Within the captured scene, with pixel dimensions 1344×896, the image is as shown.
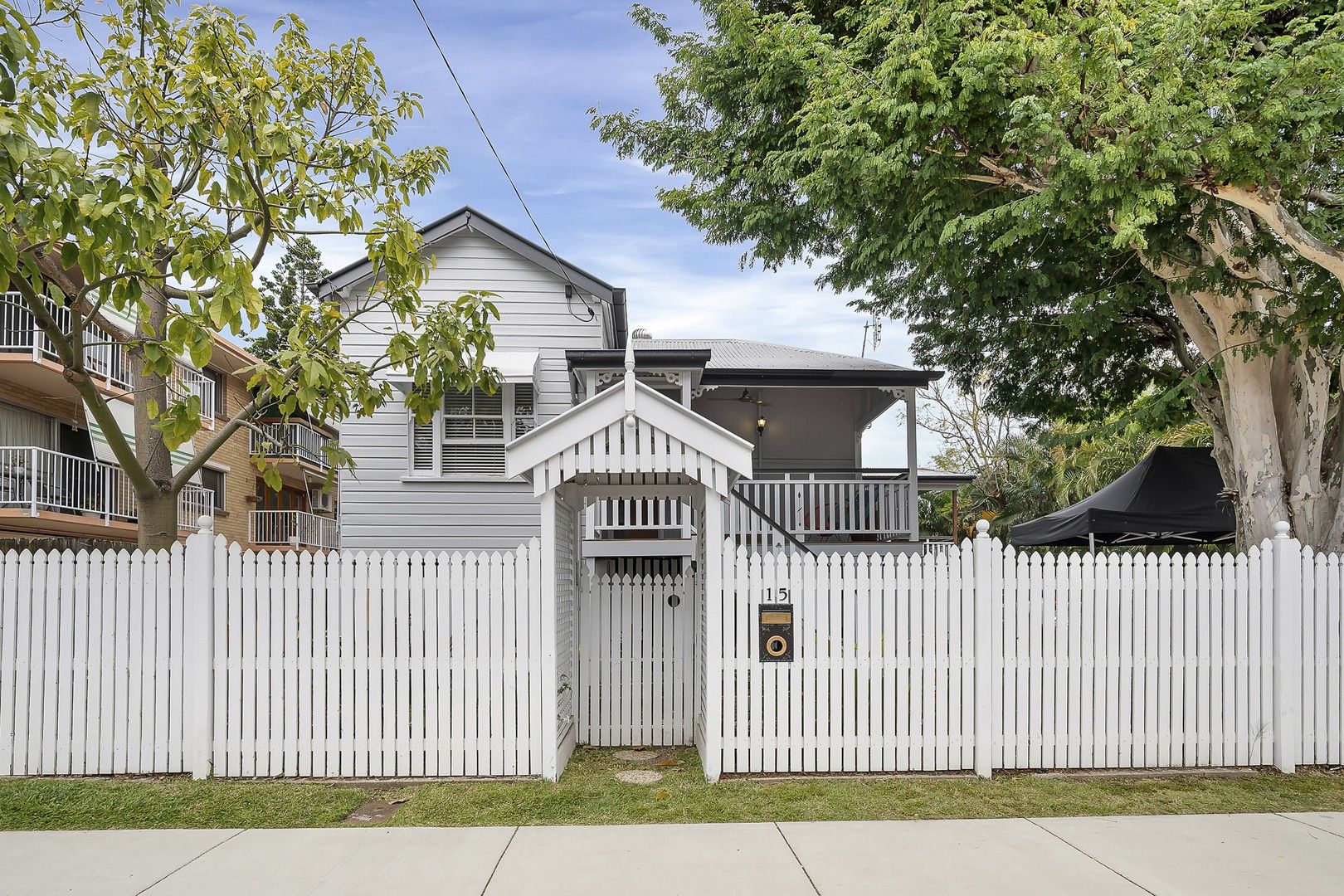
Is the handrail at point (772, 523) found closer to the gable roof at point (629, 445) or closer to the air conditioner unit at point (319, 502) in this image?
the gable roof at point (629, 445)

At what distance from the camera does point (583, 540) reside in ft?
43.8

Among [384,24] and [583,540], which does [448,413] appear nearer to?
[583,540]

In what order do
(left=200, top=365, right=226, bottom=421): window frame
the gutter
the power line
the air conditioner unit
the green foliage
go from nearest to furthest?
the green foliage
the power line
the gutter
(left=200, top=365, right=226, bottom=421): window frame
the air conditioner unit

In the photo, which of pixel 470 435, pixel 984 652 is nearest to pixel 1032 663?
pixel 984 652

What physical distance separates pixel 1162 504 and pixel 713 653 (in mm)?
8292

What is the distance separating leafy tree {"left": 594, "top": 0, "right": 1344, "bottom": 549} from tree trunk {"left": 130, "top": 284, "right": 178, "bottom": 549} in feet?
22.0

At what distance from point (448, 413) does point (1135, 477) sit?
9.79m

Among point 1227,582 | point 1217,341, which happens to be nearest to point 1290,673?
point 1227,582

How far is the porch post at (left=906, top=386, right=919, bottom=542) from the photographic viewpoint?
1388 cm

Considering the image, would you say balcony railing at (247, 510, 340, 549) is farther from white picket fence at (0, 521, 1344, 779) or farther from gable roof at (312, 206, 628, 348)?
white picket fence at (0, 521, 1344, 779)

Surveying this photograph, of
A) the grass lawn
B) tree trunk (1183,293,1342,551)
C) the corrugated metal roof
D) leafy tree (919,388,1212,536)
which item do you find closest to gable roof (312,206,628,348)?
the corrugated metal roof

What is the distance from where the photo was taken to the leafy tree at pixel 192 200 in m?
5.25

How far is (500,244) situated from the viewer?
14367 mm

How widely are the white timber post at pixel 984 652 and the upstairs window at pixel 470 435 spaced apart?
779 centimetres
